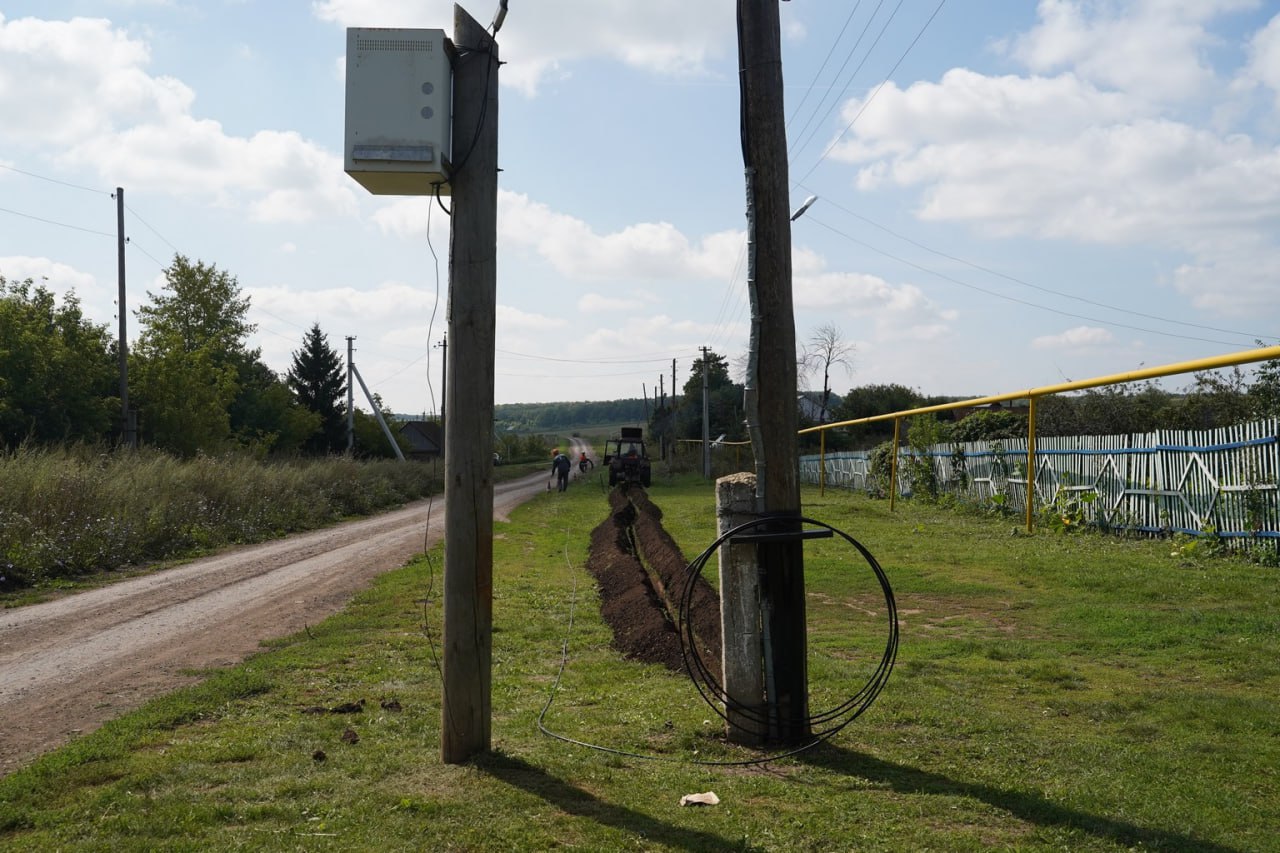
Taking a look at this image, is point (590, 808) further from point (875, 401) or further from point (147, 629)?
point (875, 401)

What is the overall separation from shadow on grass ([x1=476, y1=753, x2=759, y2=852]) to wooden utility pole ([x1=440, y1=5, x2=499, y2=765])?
0.72 ft

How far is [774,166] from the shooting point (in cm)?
507

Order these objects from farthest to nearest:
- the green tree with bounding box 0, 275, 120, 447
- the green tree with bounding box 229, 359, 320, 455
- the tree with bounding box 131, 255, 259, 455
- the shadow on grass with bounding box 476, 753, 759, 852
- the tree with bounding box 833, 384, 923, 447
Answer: the tree with bounding box 833, 384, 923, 447
the green tree with bounding box 229, 359, 320, 455
the tree with bounding box 131, 255, 259, 455
the green tree with bounding box 0, 275, 120, 447
the shadow on grass with bounding box 476, 753, 759, 852

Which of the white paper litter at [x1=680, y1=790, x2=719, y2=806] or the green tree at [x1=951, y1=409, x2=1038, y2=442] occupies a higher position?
the green tree at [x1=951, y1=409, x2=1038, y2=442]

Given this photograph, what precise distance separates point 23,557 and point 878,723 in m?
13.1

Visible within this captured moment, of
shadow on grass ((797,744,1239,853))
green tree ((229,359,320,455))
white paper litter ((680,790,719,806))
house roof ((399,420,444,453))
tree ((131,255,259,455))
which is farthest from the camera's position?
house roof ((399,420,444,453))

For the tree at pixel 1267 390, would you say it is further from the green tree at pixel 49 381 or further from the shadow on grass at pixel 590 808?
the green tree at pixel 49 381

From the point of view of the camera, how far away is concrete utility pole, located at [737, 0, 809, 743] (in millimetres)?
5000

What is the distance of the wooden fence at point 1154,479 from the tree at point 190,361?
83.9 feet

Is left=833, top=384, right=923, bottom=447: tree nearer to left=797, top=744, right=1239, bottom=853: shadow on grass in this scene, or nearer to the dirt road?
the dirt road

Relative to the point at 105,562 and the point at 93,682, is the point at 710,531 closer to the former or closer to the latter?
the point at 105,562

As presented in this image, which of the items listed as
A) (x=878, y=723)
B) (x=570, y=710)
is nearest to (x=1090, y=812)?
(x=878, y=723)

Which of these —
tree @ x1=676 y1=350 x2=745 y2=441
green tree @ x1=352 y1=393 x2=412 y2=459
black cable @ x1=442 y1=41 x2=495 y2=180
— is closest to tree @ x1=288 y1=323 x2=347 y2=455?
green tree @ x1=352 y1=393 x2=412 y2=459

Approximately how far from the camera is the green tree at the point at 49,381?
30156mm
